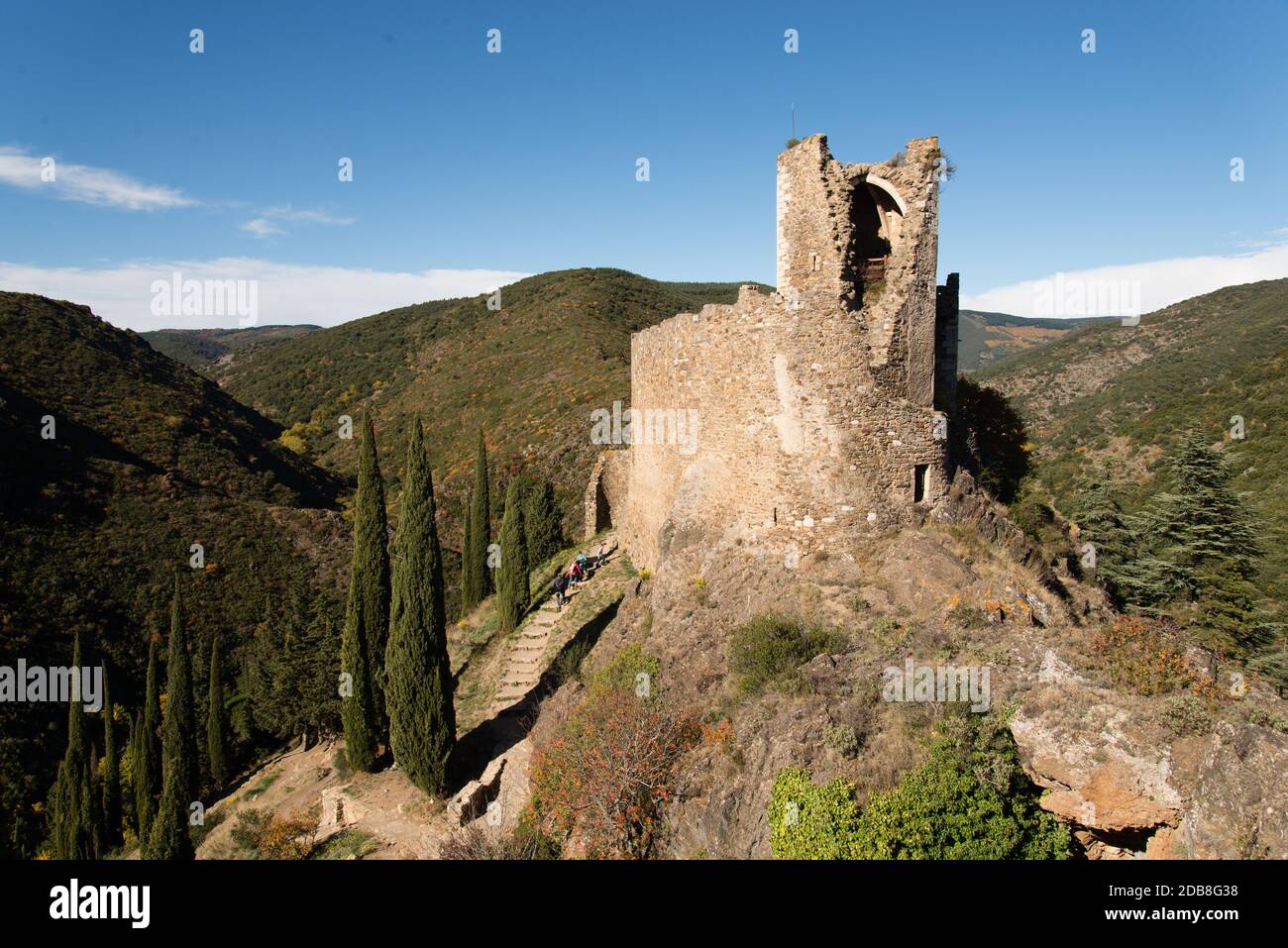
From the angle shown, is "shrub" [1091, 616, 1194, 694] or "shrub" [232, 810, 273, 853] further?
"shrub" [232, 810, 273, 853]

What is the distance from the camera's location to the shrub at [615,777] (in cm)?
975

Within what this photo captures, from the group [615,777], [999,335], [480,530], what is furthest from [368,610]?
[999,335]

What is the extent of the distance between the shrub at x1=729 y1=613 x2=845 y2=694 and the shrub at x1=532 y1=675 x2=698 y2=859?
113 centimetres

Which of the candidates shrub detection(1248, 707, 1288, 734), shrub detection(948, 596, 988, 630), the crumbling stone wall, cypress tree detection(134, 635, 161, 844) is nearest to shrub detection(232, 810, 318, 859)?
cypress tree detection(134, 635, 161, 844)

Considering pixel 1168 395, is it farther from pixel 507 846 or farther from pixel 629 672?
pixel 507 846

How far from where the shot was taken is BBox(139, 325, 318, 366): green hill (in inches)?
4348

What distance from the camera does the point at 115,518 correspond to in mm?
36875

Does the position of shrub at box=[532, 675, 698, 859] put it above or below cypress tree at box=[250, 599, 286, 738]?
above

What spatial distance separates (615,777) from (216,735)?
24065 mm

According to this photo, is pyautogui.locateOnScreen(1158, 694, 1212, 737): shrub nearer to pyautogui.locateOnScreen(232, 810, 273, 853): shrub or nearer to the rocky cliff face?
the rocky cliff face

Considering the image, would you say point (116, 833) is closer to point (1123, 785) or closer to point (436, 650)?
point (436, 650)

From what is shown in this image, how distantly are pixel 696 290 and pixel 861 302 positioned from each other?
84272mm

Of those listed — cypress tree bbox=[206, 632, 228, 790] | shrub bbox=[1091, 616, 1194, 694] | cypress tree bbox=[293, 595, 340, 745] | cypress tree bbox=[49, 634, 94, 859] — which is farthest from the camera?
cypress tree bbox=[206, 632, 228, 790]
